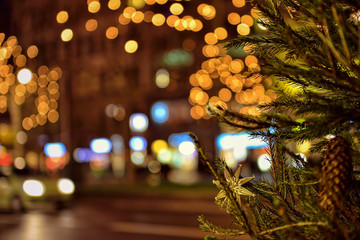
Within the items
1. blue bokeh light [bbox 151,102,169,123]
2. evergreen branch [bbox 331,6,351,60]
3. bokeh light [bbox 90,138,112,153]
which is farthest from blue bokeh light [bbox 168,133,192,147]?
evergreen branch [bbox 331,6,351,60]

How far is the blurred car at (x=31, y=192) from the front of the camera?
606 inches

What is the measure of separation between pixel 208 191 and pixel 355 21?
16841 mm

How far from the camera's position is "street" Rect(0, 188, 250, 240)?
1152 cm

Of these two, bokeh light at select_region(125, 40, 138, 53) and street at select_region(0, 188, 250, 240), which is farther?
bokeh light at select_region(125, 40, 138, 53)

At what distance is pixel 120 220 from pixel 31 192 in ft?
12.0

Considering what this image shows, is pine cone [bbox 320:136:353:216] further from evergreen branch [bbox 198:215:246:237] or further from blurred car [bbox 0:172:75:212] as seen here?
blurred car [bbox 0:172:75:212]

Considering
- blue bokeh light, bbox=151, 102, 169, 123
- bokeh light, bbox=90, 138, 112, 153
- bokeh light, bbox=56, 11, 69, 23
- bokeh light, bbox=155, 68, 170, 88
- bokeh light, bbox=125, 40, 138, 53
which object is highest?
bokeh light, bbox=155, 68, 170, 88

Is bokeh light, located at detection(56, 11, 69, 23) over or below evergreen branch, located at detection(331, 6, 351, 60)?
over

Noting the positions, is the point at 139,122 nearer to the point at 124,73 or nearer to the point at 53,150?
the point at 53,150

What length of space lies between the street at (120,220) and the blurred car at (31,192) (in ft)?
0.94

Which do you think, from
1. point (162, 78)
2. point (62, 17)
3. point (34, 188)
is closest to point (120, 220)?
point (34, 188)

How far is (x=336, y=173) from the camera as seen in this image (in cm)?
158

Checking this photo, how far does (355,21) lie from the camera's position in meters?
1.76

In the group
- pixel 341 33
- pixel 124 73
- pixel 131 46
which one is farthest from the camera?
pixel 124 73
